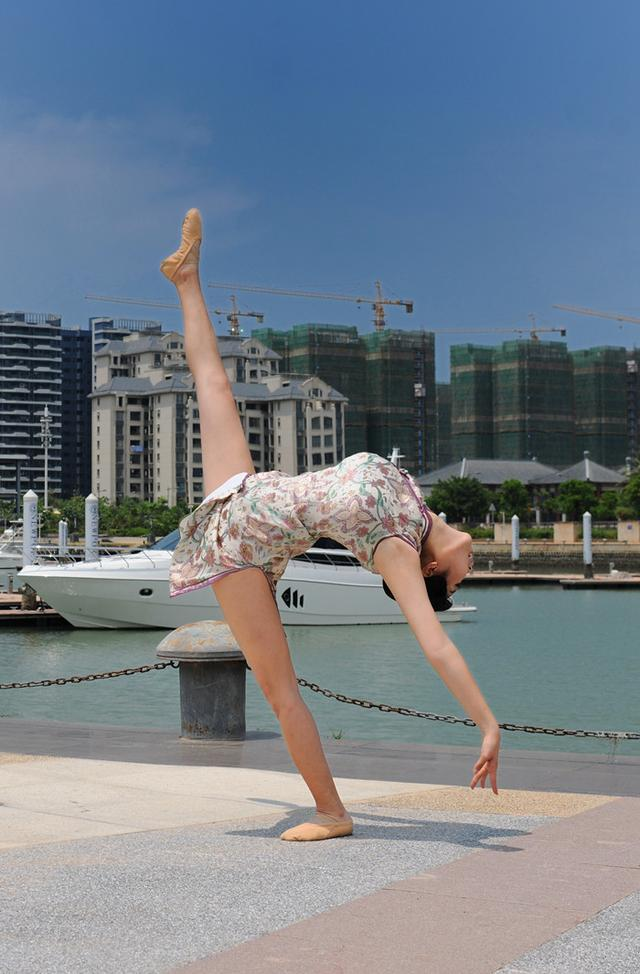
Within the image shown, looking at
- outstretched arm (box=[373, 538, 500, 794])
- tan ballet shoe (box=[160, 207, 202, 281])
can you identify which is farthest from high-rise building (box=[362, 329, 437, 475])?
outstretched arm (box=[373, 538, 500, 794])

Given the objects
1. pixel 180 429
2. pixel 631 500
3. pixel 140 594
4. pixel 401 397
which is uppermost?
pixel 401 397

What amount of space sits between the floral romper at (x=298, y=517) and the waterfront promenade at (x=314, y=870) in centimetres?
127

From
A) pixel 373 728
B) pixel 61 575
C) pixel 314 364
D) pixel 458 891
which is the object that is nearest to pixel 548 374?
pixel 314 364

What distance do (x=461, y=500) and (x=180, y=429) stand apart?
48860 mm

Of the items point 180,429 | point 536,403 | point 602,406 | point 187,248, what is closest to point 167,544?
point 187,248

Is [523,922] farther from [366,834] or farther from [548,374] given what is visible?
[548,374]

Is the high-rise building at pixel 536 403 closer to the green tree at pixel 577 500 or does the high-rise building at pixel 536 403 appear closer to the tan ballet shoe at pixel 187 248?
the green tree at pixel 577 500

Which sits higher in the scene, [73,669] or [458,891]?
[458,891]

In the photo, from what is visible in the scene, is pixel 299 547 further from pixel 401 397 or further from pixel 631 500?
pixel 401 397

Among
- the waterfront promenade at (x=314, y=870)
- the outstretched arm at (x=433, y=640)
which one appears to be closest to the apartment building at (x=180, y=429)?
the waterfront promenade at (x=314, y=870)

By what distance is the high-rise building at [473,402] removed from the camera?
573 ft

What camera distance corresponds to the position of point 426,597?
5641 millimetres

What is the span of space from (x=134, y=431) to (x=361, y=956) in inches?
6092

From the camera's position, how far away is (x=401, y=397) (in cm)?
17438
